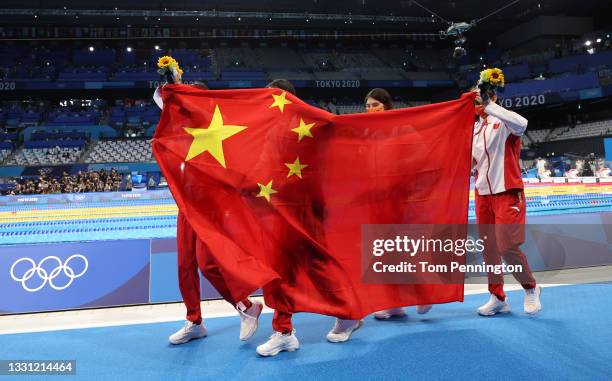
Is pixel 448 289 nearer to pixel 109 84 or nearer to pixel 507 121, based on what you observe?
pixel 507 121

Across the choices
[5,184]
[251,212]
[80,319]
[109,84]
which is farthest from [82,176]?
[251,212]

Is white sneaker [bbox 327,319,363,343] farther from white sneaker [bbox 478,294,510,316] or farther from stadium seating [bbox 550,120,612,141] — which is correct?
stadium seating [bbox 550,120,612,141]

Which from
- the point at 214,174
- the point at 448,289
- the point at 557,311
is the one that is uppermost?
the point at 214,174

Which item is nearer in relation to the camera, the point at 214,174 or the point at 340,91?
the point at 214,174

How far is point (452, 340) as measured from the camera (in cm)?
298

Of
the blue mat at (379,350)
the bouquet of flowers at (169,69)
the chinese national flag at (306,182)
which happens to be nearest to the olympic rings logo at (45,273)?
the blue mat at (379,350)

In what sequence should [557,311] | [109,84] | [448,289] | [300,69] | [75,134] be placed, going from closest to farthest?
[448,289], [557,311], [75,134], [109,84], [300,69]

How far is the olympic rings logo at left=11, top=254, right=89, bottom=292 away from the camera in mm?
3932

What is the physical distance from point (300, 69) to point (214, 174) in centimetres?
3122

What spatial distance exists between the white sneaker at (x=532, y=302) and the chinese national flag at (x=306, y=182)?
675 millimetres

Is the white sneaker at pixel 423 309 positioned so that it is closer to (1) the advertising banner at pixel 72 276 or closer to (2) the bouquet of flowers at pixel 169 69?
(1) the advertising banner at pixel 72 276

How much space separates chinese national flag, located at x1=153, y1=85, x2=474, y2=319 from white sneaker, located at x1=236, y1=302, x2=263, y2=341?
1.19ft

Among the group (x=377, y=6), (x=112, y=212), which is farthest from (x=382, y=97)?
(x=377, y=6)

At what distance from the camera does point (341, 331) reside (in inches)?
123
